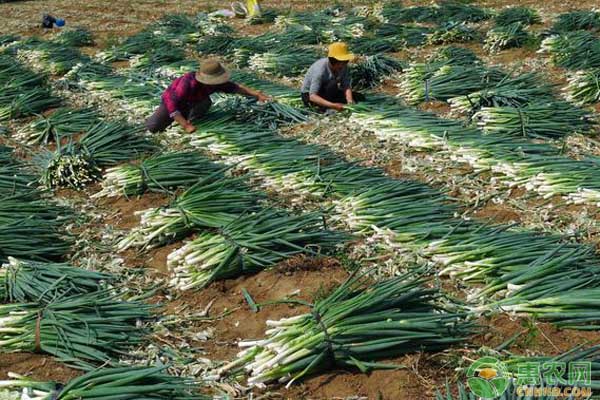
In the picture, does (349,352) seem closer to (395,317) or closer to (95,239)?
(395,317)

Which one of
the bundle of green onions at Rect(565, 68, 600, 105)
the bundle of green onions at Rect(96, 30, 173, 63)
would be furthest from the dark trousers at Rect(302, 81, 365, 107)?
the bundle of green onions at Rect(96, 30, 173, 63)

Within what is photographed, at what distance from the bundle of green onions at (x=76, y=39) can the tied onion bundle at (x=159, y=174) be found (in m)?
8.13

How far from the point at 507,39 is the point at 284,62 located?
3437 millimetres

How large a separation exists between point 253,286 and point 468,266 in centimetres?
140

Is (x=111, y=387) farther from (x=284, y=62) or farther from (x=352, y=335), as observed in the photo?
(x=284, y=62)

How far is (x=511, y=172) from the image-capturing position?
5148 millimetres

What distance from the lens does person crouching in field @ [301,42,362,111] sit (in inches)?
275

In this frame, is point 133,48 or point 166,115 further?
point 133,48

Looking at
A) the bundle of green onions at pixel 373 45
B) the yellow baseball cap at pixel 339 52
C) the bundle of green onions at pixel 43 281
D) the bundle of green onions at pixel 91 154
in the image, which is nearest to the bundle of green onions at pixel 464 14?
the bundle of green onions at pixel 373 45

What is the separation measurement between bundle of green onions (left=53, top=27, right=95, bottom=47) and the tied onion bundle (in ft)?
26.7

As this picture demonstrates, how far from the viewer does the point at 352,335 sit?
311 centimetres

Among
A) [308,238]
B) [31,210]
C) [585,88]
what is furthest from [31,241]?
[585,88]

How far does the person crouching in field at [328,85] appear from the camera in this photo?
275 inches

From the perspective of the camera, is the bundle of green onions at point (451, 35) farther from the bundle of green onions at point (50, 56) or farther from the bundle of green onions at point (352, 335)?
the bundle of green onions at point (352, 335)
